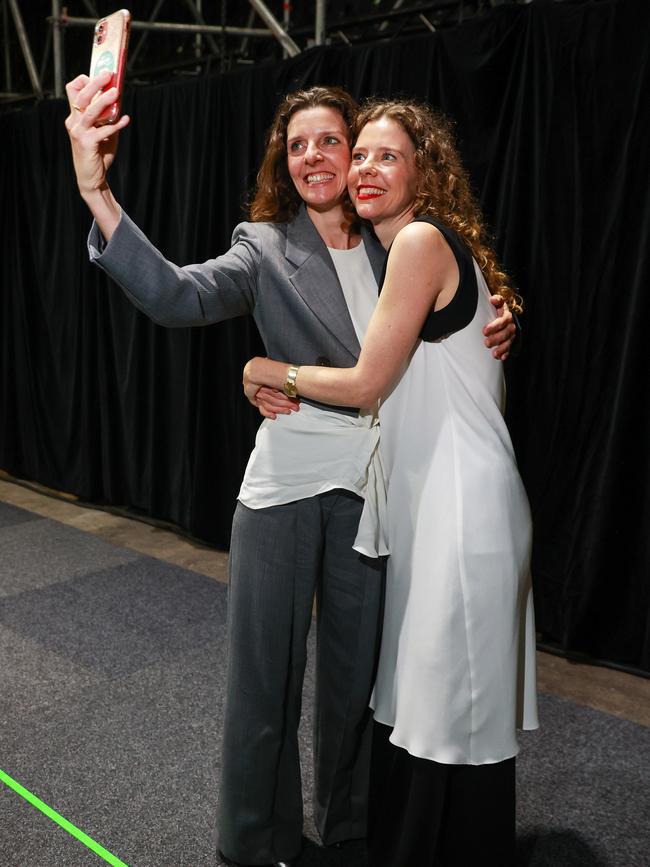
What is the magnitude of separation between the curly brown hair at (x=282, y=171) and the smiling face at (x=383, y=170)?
0.48 ft

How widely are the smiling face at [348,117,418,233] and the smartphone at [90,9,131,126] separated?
0.45 meters

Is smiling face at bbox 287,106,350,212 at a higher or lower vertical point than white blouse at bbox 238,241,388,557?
higher

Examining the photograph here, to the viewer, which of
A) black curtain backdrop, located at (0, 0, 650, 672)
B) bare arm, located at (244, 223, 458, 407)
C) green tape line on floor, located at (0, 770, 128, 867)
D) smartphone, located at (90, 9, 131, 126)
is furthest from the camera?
black curtain backdrop, located at (0, 0, 650, 672)

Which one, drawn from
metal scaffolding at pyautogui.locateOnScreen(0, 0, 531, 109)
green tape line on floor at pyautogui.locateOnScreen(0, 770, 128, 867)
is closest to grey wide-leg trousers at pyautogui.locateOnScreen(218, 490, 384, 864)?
green tape line on floor at pyautogui.locateOnScreen(0, 770, 128, 867)

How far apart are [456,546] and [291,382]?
0.44 metres

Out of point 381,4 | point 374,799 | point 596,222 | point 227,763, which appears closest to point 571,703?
point 374,799

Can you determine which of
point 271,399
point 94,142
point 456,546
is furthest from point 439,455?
point 94,142

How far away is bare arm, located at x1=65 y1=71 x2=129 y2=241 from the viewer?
1.31 metres

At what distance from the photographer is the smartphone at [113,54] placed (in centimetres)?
130

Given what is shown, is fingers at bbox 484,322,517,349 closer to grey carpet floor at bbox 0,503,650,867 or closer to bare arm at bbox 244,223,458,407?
bare arm at bbox 244,223,458,407

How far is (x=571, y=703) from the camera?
2766 mm

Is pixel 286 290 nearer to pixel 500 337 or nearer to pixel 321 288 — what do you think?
pixel 321 288

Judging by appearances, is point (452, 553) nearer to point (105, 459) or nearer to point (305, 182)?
point (305, 182)

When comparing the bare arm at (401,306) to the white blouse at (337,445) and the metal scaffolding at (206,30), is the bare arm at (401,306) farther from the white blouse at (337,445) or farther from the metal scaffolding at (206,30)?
the metal scaffolding at (206,30)
